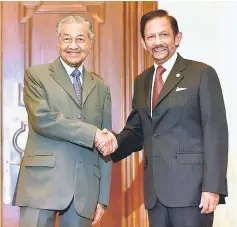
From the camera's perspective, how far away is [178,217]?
2.13m

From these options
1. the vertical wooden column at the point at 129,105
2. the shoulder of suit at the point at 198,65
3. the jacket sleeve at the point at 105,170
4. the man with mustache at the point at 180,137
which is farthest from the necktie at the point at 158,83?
the vertical wooden column at the point at 129,105

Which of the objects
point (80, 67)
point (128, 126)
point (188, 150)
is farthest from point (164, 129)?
point (80, 67)

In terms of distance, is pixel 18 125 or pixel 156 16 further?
pixel 18 125

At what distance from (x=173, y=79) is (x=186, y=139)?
0.93 ft

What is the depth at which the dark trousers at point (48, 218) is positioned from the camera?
2.12 metres

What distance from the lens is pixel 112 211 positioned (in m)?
3.21

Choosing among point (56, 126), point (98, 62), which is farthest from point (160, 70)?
point (98, 62)

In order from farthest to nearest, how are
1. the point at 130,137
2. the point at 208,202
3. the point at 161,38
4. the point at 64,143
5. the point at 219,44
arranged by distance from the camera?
the point at 219,44 → the point at 130,137 → the point at 161,38 → the point at 64,143 → the point at 208,202

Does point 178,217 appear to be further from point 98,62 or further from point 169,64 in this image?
point 98,62

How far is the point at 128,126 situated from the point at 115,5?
109cm

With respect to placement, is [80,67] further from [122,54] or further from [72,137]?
[122,54]

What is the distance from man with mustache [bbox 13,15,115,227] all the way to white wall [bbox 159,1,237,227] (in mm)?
1050

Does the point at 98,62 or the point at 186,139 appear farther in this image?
the point at 98,62

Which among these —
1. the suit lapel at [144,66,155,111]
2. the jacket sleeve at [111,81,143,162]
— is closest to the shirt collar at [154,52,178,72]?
the suit lapel at [144,66,155,111]
